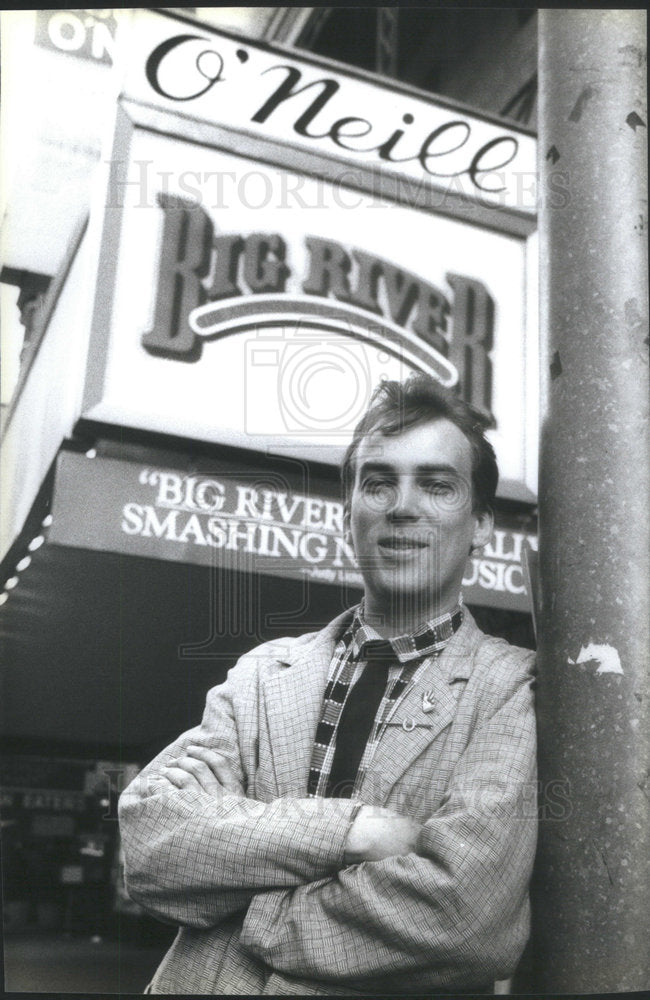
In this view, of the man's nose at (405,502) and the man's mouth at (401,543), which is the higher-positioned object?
the man's nose at (405,502)

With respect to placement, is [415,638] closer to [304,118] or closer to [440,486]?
[440,486]

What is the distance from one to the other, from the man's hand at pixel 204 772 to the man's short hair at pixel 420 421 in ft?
2.67

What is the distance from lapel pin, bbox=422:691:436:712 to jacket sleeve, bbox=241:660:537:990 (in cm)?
21

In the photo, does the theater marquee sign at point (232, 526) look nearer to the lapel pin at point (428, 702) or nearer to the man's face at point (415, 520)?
the man's face at point (415, 520)

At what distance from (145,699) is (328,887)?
779 millimetres

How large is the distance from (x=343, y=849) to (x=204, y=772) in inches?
16.8

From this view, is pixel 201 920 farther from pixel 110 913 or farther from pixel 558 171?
pixel 558 171

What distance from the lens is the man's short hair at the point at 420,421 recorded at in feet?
9.52

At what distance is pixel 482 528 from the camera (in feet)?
9.52

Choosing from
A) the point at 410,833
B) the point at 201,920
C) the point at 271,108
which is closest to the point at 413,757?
the point at 410,833

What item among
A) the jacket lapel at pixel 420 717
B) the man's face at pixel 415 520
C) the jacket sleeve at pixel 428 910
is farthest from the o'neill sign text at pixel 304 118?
the jacket sleeve at pixel 428 910

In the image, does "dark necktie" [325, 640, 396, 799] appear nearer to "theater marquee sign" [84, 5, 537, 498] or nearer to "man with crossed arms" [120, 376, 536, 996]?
"man with crossed arms" [120, 376, 536, 996]

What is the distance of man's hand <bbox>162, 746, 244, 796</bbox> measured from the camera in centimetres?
256

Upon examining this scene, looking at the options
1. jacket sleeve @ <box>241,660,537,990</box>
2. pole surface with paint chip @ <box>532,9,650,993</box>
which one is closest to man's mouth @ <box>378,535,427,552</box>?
pole surface with paint chip @ <box>532,9,650,993</box>
